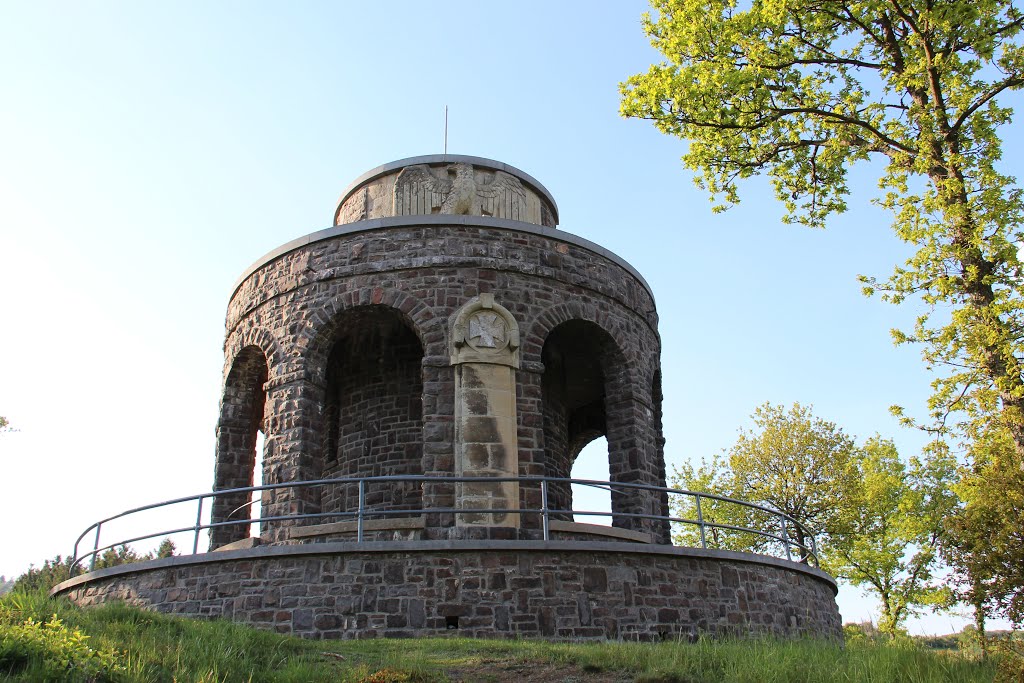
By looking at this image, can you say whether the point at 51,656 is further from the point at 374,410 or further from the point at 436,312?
the point at 374,410

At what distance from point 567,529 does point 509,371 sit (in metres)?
2.51

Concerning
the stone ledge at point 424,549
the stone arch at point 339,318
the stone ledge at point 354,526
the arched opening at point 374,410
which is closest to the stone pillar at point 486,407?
the stone arch at point 339,318

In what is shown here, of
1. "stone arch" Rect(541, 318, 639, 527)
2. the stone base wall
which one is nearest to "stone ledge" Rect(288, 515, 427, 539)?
the stone base wall

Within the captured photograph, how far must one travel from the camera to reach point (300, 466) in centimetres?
1446

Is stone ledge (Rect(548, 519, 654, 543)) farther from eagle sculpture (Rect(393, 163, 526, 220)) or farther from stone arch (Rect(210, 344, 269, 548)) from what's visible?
eagle sculpture (Rect(393, 163, 526, 220))

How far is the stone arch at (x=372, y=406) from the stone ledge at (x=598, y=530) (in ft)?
8.01

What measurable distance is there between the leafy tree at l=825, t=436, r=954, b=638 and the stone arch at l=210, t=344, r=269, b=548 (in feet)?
62.4

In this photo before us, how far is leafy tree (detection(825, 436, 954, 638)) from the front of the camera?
93.1 feet

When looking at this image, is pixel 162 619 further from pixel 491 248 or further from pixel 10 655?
pixel 491 248

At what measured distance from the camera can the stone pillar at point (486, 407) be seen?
13.8 m

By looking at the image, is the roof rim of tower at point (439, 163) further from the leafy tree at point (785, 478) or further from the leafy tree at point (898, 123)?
the leafy tree at point (785, 478)

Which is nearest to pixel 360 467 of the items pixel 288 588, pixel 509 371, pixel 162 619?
pixel 509 371

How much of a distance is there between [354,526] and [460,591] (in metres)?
2.92

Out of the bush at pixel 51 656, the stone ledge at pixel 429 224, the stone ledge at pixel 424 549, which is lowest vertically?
the bush at pixel 51 656
